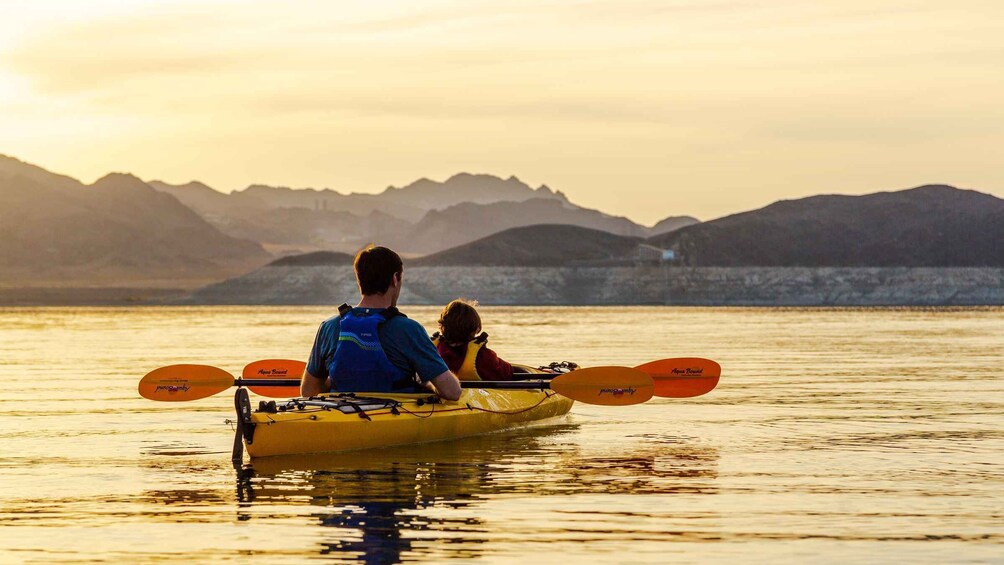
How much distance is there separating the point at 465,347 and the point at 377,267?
3.65 meters

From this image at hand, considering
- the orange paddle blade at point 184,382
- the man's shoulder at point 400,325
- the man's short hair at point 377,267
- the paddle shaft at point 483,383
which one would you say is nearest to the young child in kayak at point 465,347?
the paddle shaft at point 483,383

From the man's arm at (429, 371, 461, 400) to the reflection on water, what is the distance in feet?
2.16

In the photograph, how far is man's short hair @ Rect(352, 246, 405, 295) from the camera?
44.6 ft

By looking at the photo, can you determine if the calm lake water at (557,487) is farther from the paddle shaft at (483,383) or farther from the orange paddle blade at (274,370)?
the orange paddle blade at (274,370)

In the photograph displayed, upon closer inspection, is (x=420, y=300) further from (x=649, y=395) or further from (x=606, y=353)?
(x=649, y=395)

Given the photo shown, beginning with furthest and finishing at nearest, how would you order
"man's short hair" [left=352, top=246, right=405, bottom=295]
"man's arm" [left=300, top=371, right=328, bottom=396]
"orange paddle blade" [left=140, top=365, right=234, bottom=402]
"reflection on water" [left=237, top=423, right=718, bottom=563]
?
"orange paddle blade" [left=140, top=365, right=234, bottom=402]
"man's arm" [left=300, top=371, right=328, bottom=396]
"man's short hair" [left=352, top=246, right=405, bottom=295]
"reflection on water" [left=237, top=423, right=718, bottom=563]

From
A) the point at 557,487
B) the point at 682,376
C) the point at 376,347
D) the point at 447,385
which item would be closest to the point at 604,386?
the point at 682,376

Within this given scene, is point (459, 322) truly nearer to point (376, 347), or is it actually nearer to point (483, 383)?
point (483, 383)

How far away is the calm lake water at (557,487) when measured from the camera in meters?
10.2

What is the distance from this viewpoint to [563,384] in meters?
17.6

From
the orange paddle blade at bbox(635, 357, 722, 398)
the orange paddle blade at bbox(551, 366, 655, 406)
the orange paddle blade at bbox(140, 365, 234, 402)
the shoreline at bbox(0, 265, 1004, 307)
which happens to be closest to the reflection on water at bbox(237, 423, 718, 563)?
the orange paddle blade at bbox(551, 366, 655, 406)

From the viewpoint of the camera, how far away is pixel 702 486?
43.3ft

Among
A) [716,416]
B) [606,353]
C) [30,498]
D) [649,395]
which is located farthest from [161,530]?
[606,353]

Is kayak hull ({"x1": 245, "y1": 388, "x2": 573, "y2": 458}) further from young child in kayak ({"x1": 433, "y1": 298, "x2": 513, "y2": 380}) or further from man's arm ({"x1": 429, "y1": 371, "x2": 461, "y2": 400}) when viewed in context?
man's arm ({"x1": 429, "y1": 371, "x2": 461, "y2": 400})
